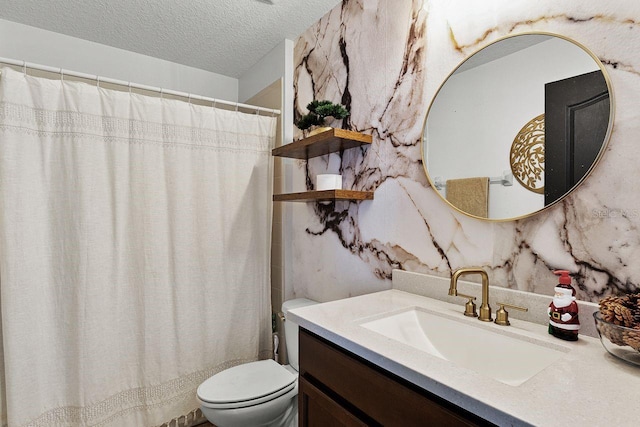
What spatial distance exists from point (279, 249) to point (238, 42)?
4.60ft

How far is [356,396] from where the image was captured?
2.88ft

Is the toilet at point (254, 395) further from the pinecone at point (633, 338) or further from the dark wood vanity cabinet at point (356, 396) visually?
the pinecone at point (633, 338)

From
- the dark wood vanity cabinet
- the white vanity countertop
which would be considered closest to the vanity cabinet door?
the dark wood vanity cabinet

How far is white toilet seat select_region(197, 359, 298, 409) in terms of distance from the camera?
146cm

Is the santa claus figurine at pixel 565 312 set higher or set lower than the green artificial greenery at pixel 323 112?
lower

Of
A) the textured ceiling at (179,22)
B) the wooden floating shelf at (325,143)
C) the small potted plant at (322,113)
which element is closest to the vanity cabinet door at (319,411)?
the wooden floating shelf at (325,143)

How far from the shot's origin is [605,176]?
2.96 feet

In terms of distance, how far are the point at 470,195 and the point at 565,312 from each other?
0.47 metres

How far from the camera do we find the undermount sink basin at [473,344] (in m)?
0.86

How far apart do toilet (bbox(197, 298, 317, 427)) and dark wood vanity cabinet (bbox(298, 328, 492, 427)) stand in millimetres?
411

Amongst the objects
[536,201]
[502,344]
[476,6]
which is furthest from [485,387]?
[476,6]

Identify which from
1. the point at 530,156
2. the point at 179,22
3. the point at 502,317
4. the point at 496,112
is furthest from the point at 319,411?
the point at 179,22

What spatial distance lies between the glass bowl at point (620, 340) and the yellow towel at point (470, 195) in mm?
474

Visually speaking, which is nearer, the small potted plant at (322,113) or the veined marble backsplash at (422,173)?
the veined marble backsplash at (422,173)
